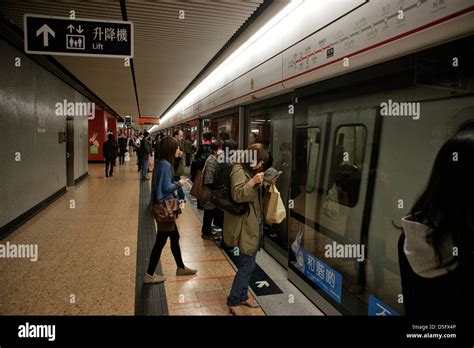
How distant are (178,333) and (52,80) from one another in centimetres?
714

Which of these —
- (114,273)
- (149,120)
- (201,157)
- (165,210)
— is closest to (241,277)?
(165,210)

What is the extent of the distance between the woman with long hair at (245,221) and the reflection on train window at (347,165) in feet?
2.78

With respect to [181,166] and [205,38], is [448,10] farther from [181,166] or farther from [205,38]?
[181,166]

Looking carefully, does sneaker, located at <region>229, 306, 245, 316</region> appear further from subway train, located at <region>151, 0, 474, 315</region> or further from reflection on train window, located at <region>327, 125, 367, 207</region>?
reflection on train window, located at <region>327, 125, 367, 207</region>

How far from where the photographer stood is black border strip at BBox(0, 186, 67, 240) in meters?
4.79

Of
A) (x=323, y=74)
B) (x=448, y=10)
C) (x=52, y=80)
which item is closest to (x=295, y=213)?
(x=323, y=74)

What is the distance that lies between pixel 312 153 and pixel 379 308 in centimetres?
167

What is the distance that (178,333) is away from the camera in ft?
6.25

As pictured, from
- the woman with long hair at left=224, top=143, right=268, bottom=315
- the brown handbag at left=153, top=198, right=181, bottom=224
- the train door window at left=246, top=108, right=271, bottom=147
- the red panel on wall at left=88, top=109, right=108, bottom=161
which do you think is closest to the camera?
the woman with long hair at left=224, top=143, right=268, bottom=315

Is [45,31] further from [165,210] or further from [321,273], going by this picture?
[321,273]

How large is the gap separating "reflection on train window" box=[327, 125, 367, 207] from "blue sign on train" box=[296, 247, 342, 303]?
0.62 m

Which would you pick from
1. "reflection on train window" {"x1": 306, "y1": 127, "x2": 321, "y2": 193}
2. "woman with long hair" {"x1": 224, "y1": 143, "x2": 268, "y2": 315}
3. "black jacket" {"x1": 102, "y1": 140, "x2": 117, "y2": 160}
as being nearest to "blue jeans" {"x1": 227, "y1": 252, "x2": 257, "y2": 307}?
"woman with long hair" {"x1": 224, "y1": 143, "x2": 268, "y2": 315}

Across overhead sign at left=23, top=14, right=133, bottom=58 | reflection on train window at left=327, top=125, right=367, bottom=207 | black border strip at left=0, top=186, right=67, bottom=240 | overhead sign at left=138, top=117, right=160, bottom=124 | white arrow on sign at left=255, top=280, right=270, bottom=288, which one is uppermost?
overhead sign at left=138, top=117, right=160, bottom=124

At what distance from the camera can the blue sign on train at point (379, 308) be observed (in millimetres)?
2270
